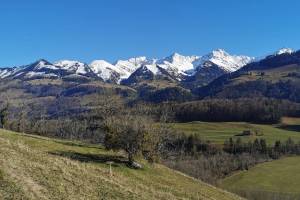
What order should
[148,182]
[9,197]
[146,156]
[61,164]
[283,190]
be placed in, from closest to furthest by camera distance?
[9,197]
[61,164]
[148,182]
[146,156]
[283,190]

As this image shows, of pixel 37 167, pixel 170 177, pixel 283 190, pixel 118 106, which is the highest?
pixel 118 106

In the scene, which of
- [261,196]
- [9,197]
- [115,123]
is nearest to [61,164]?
[9,197]

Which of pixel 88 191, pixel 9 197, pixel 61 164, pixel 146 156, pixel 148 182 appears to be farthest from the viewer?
pixel 146 156

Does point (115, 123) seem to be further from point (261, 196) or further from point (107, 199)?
point (261, 196)

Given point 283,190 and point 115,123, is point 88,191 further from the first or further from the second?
point 283,190

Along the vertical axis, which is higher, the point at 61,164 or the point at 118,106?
the point at 118,106

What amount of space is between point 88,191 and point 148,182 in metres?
22.0

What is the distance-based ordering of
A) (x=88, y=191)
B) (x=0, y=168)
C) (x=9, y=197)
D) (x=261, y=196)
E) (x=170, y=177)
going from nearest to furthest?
(x=9, y=197) → (x=0, y=168) → (x=88, y=191) → (x=170, y=177) → (x=261, y=196)

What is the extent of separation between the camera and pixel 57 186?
122ft

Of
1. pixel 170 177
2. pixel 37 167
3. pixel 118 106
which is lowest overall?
pixel 170 177

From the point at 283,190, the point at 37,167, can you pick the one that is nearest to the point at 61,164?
the point at 37,167

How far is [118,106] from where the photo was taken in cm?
10775

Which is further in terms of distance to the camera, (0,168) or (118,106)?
(118,106)

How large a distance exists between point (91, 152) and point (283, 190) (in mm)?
125071
